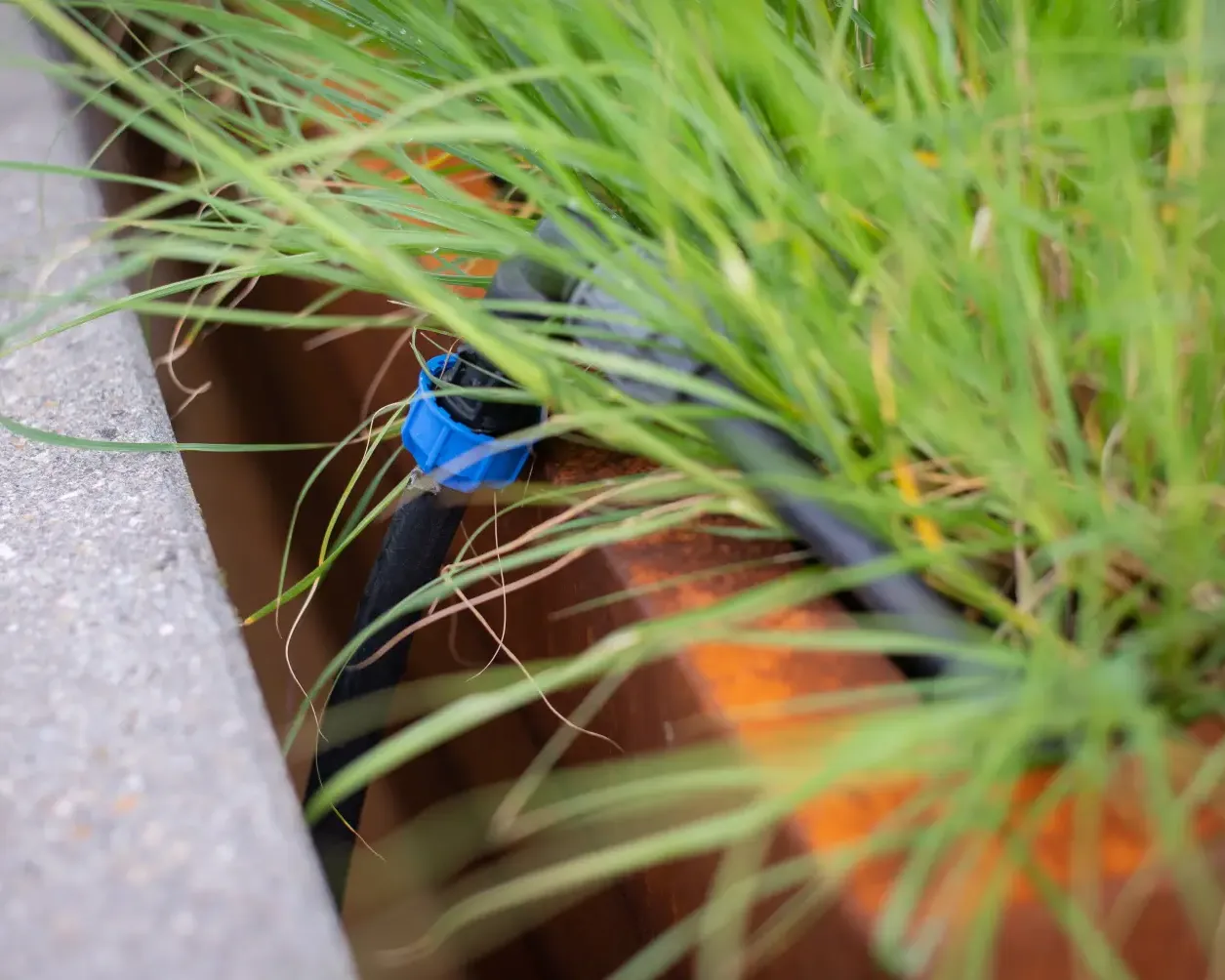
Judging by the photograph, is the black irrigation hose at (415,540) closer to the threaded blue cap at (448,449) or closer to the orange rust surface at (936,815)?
the threaded blue cap at (448,449)

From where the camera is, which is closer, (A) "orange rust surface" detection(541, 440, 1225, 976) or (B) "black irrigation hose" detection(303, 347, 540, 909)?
(A) "orange rust surface" detection(541, 440, 1225, 976)

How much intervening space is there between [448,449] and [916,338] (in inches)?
7.2

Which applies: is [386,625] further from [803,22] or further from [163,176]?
[163,176]

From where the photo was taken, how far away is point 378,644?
0.42 m

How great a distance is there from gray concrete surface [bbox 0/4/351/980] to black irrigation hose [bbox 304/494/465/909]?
0.23 feet

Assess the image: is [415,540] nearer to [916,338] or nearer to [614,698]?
[614,698]

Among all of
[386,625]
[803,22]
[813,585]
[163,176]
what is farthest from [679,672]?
[163,176]

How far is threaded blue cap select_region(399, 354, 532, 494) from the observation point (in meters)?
0.39

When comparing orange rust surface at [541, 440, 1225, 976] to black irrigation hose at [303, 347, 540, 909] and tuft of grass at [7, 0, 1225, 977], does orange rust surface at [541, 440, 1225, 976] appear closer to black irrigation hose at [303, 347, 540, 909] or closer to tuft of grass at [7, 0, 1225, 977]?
tuft of grass at [7, 0, 1225, 977]

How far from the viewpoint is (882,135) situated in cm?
29

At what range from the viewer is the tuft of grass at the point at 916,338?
24 cm

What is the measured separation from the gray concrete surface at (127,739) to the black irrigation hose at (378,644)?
0.07m

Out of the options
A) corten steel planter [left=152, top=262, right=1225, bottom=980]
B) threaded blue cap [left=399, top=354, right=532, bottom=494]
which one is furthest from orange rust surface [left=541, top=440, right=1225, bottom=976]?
threaded blue cap [left=399, top=354, right=532, bottom=494]

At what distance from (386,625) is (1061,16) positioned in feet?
1.09
